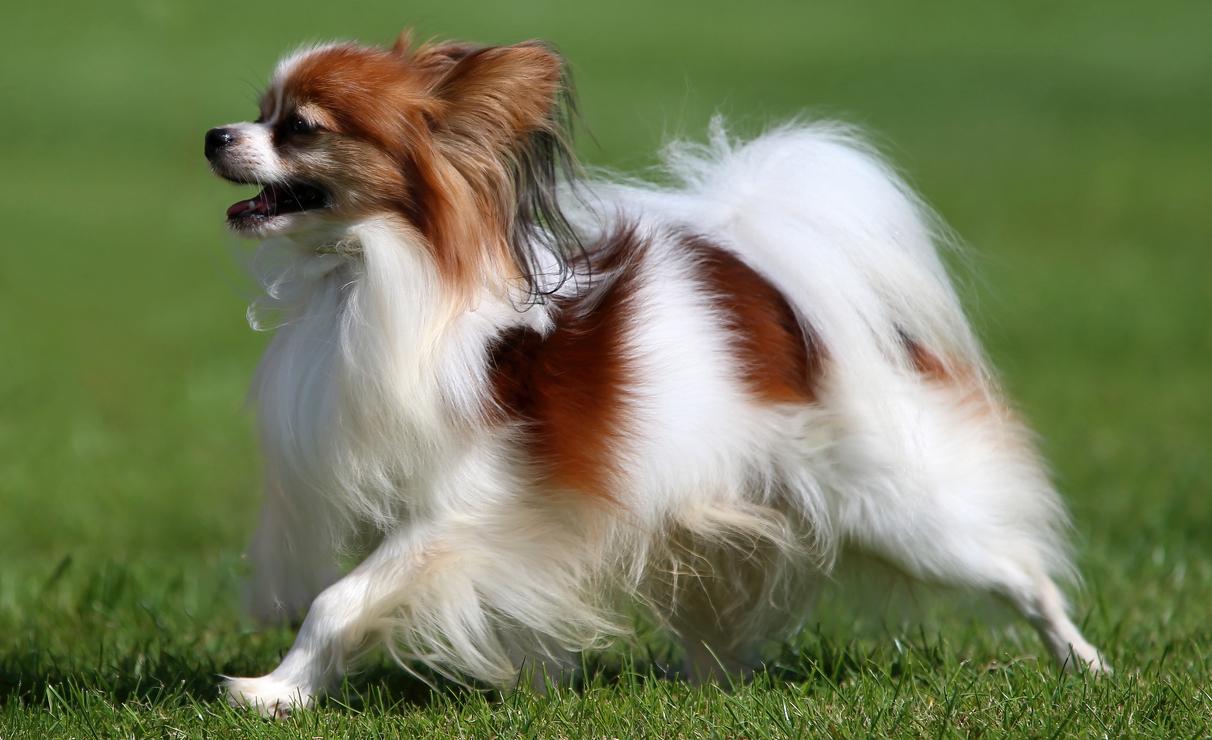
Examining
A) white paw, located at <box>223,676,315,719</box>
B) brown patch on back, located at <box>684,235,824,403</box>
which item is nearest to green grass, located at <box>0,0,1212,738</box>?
white paw, located at <box>223,676,315,719</box>

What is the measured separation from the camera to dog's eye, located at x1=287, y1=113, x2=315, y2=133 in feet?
13.0

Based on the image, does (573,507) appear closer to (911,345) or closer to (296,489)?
(296,489)

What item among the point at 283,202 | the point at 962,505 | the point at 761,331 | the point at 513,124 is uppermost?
the point at 513,124

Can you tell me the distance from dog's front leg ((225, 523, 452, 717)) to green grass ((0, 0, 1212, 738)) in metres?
0.10

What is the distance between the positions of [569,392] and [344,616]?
866 mm

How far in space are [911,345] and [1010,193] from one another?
13790 mm

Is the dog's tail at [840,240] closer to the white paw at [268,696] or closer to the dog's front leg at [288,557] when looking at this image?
the dog's front leg at [288,557]

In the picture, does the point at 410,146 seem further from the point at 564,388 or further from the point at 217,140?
the point at 564,388

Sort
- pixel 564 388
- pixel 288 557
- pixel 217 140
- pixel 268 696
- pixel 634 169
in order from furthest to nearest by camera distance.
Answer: pixel 634 169 → pixel 288 557 → pixel 564 388 → pixel 268 696 → pixel 217 140

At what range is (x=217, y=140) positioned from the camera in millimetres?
3973

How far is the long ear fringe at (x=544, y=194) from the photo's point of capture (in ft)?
13.5

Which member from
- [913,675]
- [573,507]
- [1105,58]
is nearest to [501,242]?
[573,507]

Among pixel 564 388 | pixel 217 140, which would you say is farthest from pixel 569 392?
pixel 217 140

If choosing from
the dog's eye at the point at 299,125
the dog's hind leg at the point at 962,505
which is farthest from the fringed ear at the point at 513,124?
the dog's hind leg at the point at 962,505
